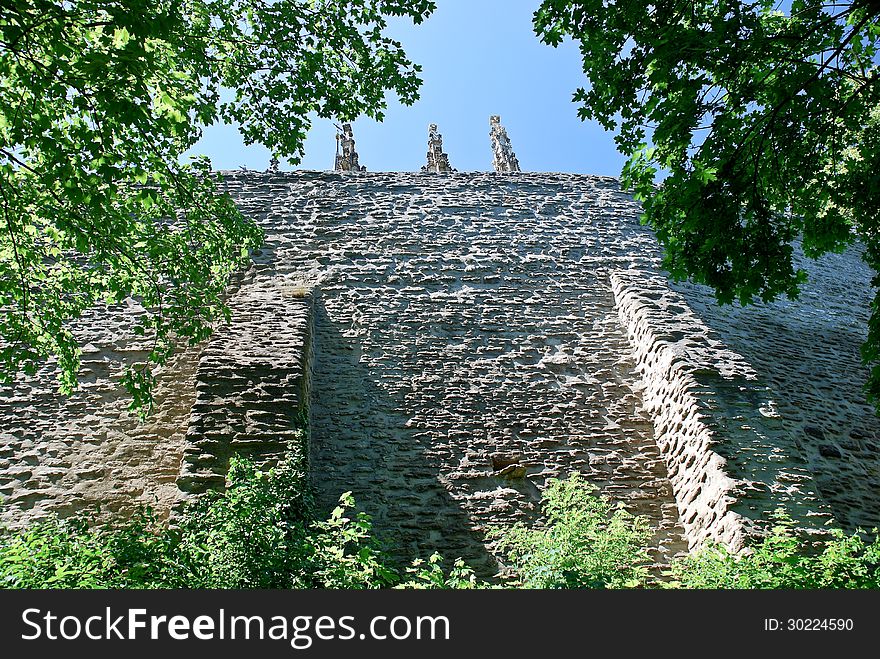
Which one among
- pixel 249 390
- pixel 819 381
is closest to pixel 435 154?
pixel 819 381

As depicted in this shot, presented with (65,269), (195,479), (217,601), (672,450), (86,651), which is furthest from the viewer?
(672,450)

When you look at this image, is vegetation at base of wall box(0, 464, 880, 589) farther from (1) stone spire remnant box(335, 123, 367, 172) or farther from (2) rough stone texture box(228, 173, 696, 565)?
(1) stone spire remnant box(335, 123, 367, 172)

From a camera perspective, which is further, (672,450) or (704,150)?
(672,450)

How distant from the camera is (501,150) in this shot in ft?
51.8

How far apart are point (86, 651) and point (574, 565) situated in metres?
3.29

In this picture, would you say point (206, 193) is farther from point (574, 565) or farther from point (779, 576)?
point (779, 576)

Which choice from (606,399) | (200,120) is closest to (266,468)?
(200,120)

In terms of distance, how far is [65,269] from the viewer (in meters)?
6.08

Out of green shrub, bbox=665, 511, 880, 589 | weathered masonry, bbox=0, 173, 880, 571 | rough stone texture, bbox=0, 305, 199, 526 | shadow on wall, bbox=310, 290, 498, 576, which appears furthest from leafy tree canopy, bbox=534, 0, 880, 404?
rough stone texture, bbox=0, 305, 199, 526

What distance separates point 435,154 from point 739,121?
10.7 meters

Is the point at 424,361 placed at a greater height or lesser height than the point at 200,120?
lesser

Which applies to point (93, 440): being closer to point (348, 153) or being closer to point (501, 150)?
point (348, 153)

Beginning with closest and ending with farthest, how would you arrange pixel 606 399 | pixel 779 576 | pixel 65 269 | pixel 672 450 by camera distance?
pixel 779 576 < pixel 65 269 < pixel 672 450 < pixel 606 399

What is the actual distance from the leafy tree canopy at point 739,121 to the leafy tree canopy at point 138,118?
1.87m
